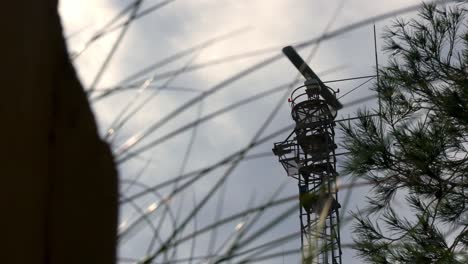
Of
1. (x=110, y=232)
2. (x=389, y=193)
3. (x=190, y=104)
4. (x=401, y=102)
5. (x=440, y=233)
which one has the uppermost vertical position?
(x=401, y=102)

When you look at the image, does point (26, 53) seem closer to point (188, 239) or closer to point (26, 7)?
point (26, 7)

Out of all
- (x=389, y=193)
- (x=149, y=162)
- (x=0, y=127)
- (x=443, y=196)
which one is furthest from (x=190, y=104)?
(x=389, y=193)

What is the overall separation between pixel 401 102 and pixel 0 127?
3.07m

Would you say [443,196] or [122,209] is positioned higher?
[443,196]

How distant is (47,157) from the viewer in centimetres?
48

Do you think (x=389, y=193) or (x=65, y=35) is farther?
(x=389, y=193)

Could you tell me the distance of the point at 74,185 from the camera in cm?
50

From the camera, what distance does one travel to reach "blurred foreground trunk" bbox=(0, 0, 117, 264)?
445mm

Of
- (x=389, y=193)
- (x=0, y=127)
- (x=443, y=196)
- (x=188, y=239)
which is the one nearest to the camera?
(x=0, y=127)

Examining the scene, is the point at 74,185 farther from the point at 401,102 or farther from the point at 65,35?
the point at 401,102

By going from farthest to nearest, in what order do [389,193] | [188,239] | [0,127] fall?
[389,193] → [188,239] → [0,127]

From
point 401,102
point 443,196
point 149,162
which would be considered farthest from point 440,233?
point 149,162

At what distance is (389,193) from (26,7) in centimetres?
293

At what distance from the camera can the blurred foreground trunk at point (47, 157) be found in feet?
1.46
